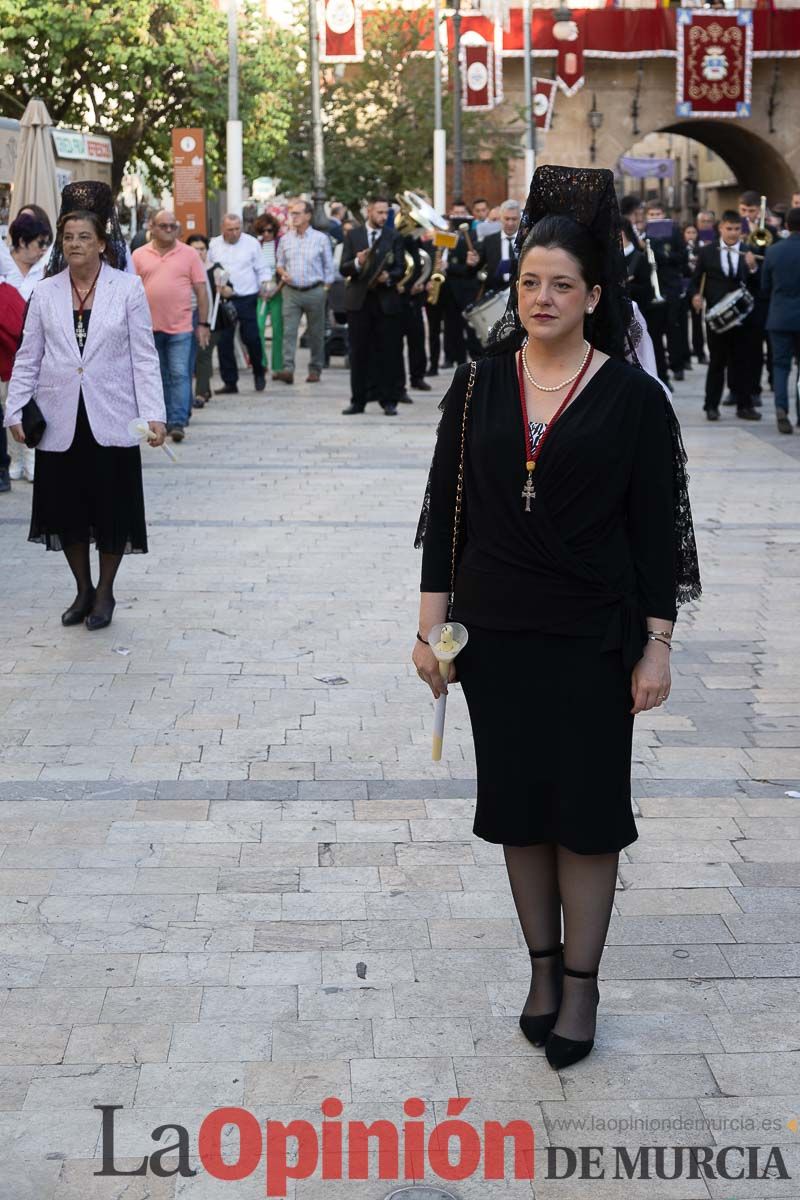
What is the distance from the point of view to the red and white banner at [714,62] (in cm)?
4297

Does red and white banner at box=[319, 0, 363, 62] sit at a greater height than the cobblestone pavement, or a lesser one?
greater

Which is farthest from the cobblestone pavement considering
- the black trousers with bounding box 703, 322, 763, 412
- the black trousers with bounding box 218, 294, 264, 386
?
the black trousers with bounding box 218, 294, 264, 386

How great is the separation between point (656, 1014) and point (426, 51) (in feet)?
121

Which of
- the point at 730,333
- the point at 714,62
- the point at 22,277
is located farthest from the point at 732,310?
the point at 714,62

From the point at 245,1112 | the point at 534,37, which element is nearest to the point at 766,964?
the point at 245,1112

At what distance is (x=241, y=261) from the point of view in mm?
18203

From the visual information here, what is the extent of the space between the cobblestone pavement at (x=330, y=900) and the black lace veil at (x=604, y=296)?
1056 mm

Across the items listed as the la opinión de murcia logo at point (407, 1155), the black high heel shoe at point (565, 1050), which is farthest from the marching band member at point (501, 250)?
the la opinión de murcia logo at point (407, 1155)

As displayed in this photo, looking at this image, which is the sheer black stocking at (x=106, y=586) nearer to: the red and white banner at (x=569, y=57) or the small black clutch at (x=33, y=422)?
the small black clutch at (x=33, y=422)

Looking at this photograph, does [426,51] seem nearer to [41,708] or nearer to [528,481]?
[41,708]

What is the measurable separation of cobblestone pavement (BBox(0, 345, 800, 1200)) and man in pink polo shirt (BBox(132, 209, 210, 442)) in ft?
19.4

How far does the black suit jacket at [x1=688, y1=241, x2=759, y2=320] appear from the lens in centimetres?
1612

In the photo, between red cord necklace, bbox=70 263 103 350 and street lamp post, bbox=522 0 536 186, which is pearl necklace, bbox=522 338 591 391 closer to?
red cord necklace, bbox=70 263 103 350

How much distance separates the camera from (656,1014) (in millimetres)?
4055
